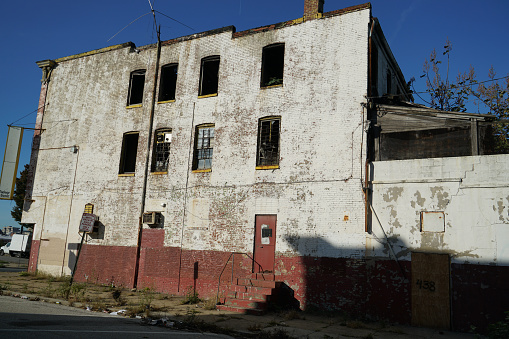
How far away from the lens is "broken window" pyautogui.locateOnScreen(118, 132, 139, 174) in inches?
693

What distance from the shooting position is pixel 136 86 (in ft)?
60.9

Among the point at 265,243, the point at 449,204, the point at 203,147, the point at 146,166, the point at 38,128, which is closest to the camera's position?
the point at 449,204

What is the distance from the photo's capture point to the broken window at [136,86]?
18.1 m

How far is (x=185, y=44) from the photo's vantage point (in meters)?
17.0

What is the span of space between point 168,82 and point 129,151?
11.9ft

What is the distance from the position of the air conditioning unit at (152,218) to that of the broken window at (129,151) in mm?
2666

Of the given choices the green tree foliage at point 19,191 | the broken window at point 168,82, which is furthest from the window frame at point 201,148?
the green tree foliage at point 19,191

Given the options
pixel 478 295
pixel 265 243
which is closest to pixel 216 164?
pixel 265 243

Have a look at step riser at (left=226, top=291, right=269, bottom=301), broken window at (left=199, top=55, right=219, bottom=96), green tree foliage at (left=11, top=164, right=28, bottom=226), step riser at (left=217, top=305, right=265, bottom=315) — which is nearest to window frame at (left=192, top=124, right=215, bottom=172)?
broken window at (left=199, top=55, right=219, bottom=96)

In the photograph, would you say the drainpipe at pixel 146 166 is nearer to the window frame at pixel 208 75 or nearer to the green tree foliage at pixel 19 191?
the window frame at pixel 208 75

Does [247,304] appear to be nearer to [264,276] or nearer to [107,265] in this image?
[264,276]

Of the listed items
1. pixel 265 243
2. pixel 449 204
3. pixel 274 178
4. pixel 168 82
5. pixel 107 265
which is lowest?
pixel 107 265

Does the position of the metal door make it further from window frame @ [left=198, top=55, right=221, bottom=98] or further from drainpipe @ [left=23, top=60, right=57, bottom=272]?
drainpipe @ [left=23, top=60, right=57, bottom=272]

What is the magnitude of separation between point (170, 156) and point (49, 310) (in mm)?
7347
